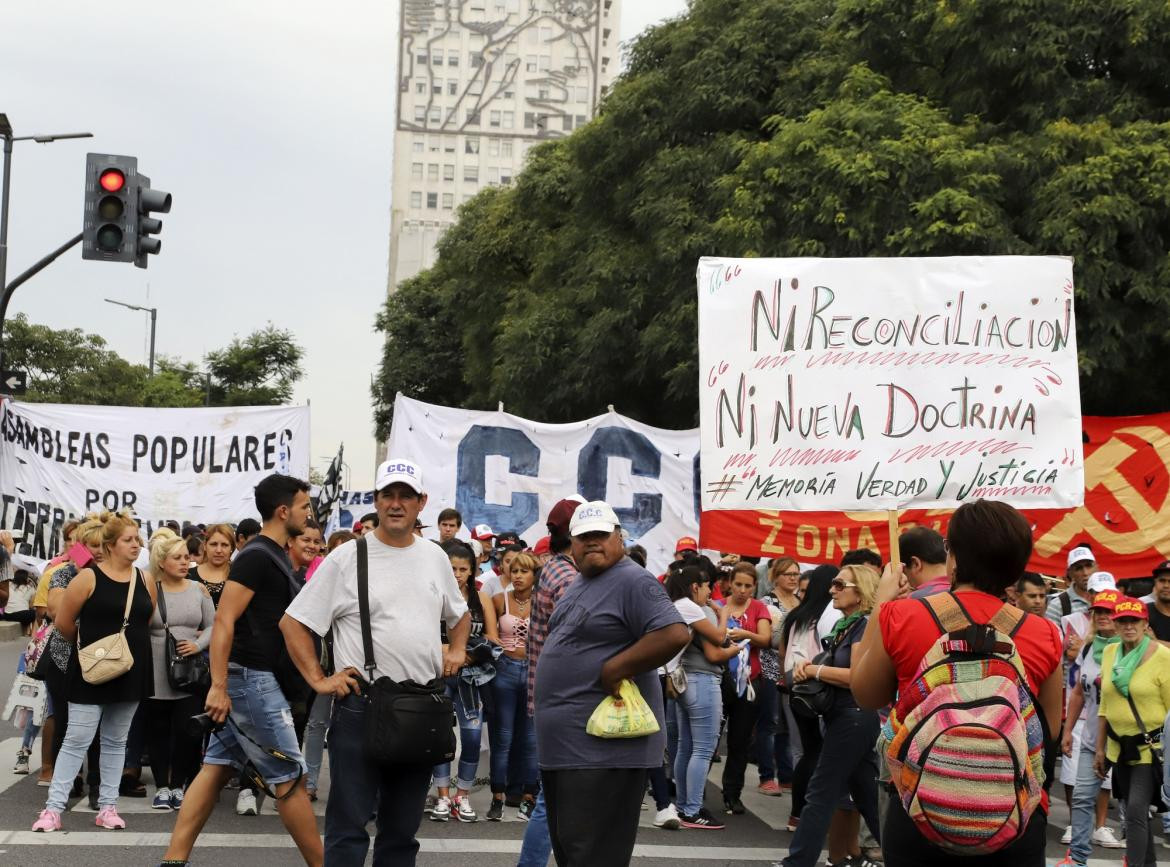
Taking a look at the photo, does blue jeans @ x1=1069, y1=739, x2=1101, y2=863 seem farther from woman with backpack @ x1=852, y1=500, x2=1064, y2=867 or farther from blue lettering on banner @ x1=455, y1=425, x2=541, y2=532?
blue lettering on banner @ x1=455, y1=425, x2=541, y2=532

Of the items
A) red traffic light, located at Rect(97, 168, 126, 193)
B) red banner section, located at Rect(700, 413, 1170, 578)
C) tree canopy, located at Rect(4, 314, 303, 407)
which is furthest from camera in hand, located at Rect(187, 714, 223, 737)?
tree canopy, located at Rect(4, 314, 303, 407)

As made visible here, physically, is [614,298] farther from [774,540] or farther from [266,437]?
[774,540]

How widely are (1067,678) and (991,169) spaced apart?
32.6 feet

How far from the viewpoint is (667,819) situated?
9570 millimetres

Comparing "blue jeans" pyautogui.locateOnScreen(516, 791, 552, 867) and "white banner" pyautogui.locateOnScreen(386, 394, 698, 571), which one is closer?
"blue jeans" pyautogui.locateOnScreen(516, 791, 552, 867)

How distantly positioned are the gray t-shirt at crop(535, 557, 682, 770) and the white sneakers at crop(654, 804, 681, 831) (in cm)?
414

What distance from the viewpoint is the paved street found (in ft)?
26.4

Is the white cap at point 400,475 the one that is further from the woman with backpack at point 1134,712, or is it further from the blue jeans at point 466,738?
the woman with backpack at point 1134,712

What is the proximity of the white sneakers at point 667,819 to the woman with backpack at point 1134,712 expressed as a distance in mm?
2553

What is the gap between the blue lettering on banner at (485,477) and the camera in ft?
53.2

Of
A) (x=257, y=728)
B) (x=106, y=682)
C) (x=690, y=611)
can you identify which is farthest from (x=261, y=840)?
(x=690, y=611)

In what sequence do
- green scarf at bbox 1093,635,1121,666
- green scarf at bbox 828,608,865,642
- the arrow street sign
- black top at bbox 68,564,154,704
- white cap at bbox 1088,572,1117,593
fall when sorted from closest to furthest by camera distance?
1. green scarf at bbox 828,608,865,642
2. black top at bbox 68,564,154,704
3. green scarf at bbox 1093,635,1121,666
4. white cap at bbox 1088,572,1117,593
5. the arrow street sign

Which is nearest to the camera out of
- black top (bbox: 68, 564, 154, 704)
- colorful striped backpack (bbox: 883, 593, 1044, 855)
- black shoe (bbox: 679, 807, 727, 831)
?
colorful striped backpack (bbox: 883, 593, 1044, 855)

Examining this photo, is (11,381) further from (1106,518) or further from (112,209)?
(1106,518)
